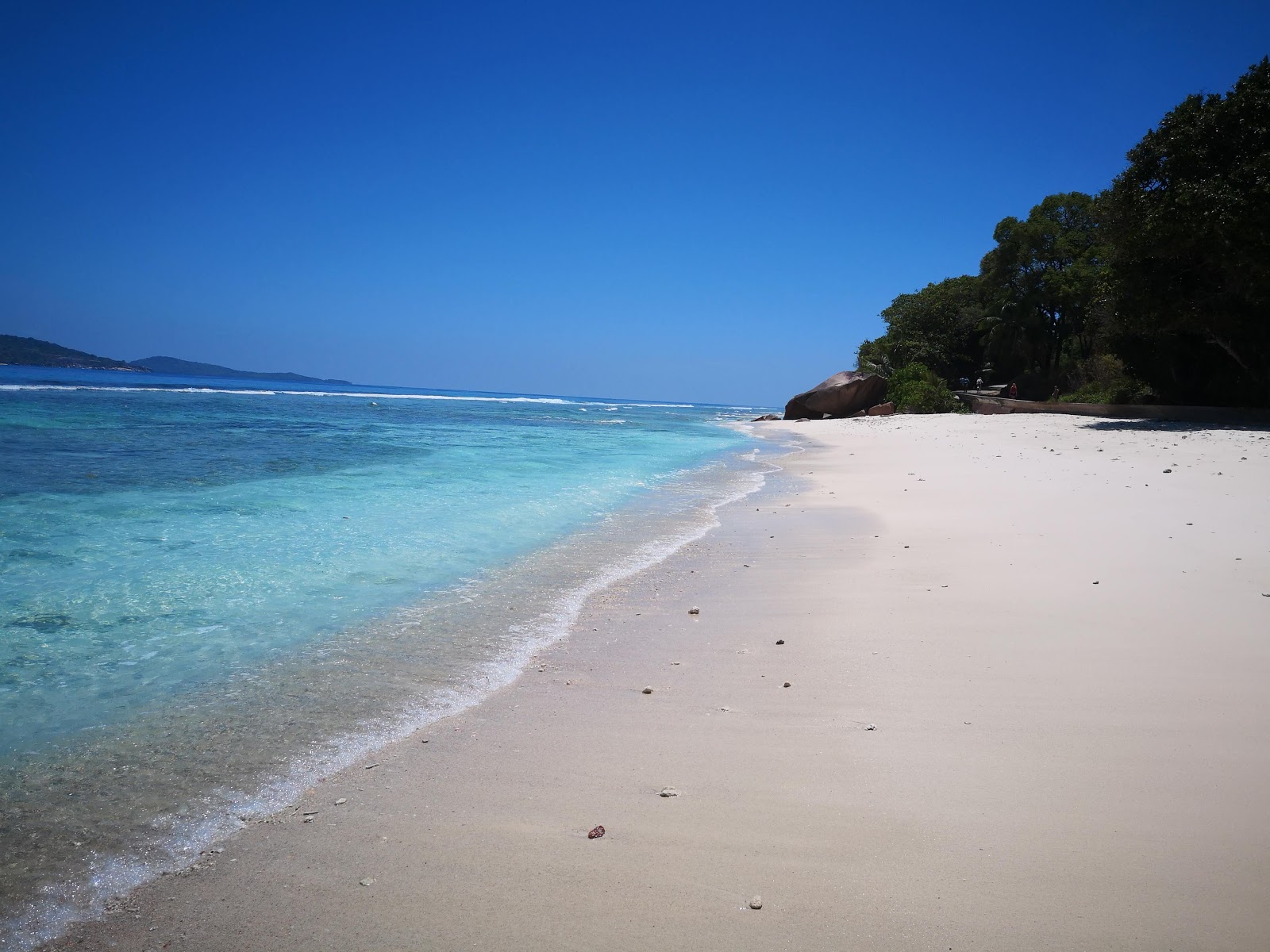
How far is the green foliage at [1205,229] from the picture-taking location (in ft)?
55.9

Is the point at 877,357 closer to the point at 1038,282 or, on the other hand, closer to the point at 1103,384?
the point at 1038,282

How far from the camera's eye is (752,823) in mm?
2305

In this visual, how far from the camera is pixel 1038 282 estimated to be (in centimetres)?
3566

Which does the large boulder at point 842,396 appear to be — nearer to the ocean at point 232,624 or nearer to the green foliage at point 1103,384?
the green foliage at point 1103,384

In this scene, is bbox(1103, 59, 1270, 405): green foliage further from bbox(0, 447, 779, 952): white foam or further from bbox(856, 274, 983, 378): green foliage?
bbox(0, 447, 779, 952): white foam

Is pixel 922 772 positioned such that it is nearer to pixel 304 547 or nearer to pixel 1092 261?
pixel 304 547

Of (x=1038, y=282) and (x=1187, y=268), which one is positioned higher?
(x=1038, y=282)

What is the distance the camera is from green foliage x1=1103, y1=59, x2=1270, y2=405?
1705 cm

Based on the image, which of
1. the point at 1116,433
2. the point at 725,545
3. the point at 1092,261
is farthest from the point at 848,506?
the point at 1092,261

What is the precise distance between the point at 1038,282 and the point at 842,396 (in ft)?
37.2

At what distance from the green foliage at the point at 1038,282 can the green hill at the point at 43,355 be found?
11333 centimetres

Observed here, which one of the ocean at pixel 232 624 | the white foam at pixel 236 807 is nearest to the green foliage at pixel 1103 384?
the ocean at pixel 232 624

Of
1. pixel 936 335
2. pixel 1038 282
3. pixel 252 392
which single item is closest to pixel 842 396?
pixel 936 335

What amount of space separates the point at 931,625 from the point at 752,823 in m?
2.44
